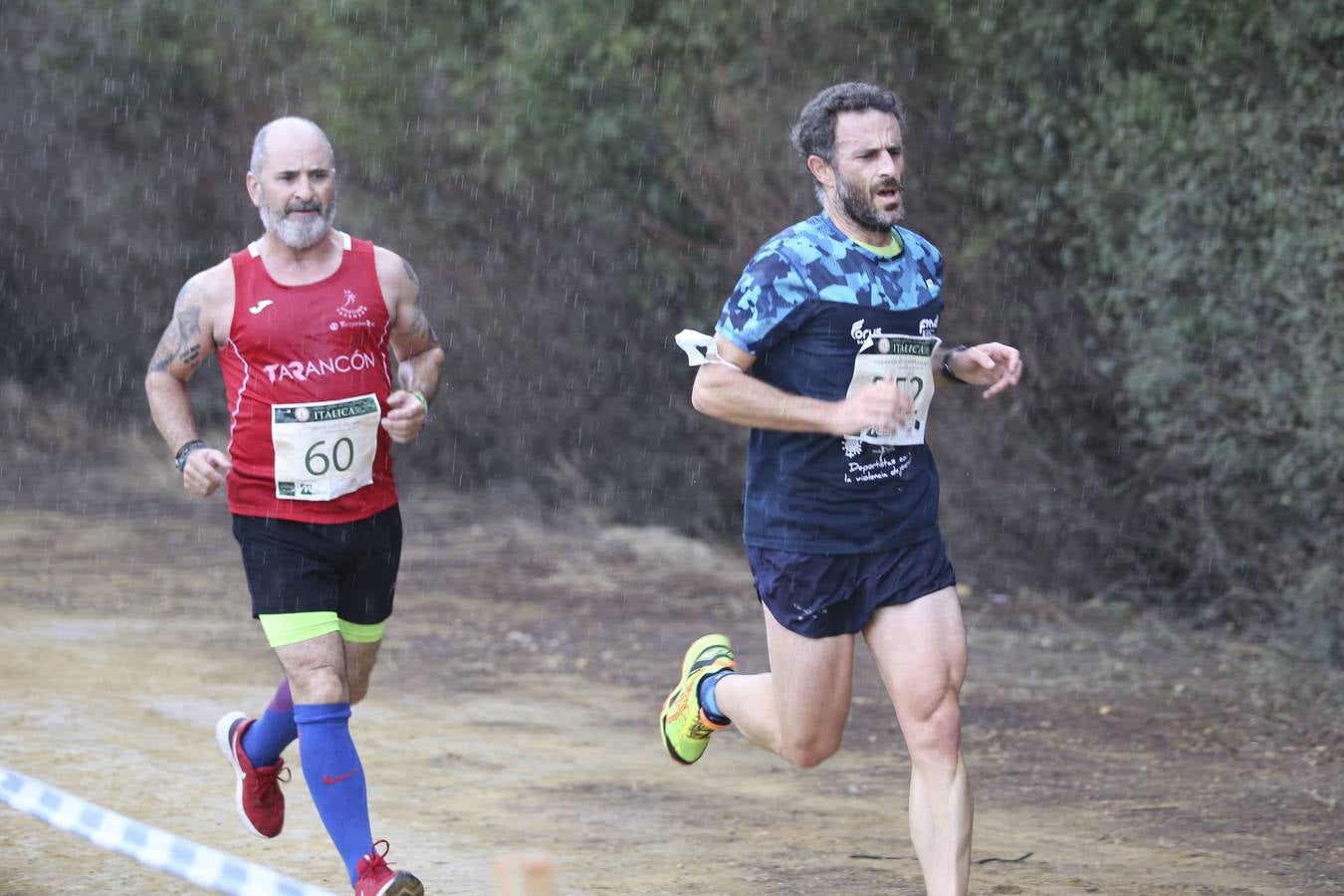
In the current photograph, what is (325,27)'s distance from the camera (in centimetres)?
1297

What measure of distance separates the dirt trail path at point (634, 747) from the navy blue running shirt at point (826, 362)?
1.39m

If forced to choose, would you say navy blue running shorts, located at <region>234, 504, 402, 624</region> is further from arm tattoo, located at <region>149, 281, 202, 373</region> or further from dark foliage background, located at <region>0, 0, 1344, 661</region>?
dark foliage background, located at <region>0, 0, 1344, 661</region>

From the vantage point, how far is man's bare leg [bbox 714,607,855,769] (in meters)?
4.83

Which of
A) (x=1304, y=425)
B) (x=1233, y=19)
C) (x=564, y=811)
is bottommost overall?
(x=564, y=811)

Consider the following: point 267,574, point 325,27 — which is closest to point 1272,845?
point 267,574

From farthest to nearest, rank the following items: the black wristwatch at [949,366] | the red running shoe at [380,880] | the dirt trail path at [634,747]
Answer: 1. the dirt trail path at [634,747]
2. the black wristwatch at [949,366]
3. the red running shoe at [380,880]

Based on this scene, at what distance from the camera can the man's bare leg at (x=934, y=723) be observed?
445cm

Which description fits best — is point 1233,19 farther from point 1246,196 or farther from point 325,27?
point 325,27

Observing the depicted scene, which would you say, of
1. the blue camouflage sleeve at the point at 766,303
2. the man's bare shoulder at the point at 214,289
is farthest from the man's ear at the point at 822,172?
the man's bare shoulder at the point at 214,289

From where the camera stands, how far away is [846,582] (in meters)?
4.73

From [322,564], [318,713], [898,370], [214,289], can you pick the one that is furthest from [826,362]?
[214,289]

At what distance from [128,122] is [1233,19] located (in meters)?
12.9

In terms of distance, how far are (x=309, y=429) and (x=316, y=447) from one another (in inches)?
2.2

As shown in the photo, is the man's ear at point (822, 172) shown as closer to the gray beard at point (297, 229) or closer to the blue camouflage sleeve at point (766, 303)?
the blue camouflage sleeve at point (766, 303)
